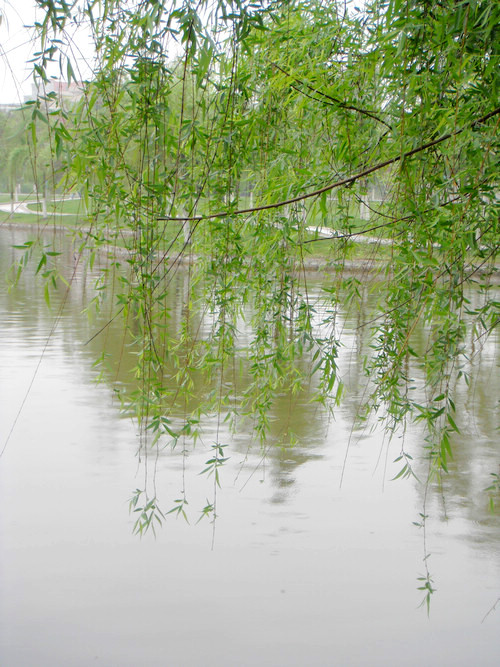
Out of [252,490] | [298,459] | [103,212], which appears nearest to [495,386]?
[298,459]

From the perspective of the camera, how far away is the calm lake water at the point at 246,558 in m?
2.68

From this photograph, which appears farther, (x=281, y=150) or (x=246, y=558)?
(x=246, y=558)

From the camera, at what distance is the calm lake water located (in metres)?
2.68

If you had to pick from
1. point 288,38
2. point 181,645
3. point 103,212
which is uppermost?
point 288,38

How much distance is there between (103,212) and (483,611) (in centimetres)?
206

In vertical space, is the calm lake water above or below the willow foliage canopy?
below

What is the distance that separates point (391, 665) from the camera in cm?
257

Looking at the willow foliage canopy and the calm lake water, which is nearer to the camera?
the willow foliage canopy

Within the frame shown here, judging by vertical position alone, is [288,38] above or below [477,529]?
above

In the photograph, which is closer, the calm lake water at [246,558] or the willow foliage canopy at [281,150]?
the willow foliage canopy at [281,150]

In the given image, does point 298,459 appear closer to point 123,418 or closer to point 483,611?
point 123,418

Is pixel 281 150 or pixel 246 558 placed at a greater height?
pixel 281 150

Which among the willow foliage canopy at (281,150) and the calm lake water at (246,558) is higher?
the willow foliage canopy at (281,150)

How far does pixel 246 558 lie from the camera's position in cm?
320
